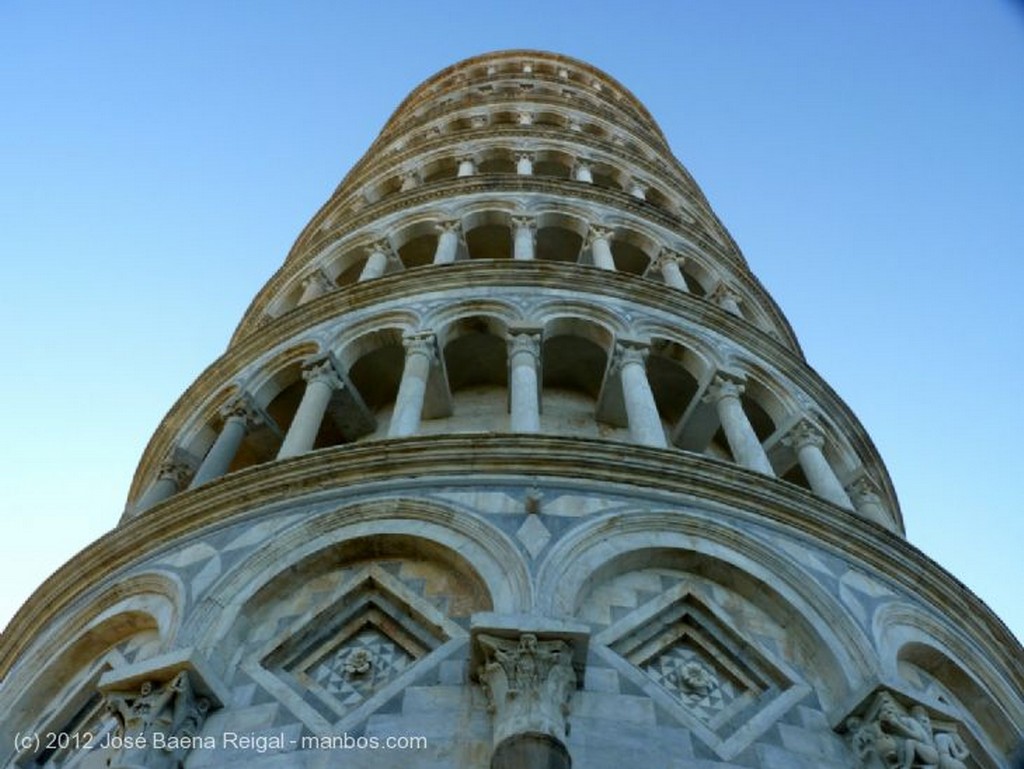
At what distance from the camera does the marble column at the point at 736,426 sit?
464 inches

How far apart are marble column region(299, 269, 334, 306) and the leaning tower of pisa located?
2872mm

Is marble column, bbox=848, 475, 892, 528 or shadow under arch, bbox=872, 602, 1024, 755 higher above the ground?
marble column, bbox=848, 475, 892, 528

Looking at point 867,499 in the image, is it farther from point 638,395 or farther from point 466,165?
point 466,165

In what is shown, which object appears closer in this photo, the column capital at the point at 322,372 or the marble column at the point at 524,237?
the column capital at the point at 322,372

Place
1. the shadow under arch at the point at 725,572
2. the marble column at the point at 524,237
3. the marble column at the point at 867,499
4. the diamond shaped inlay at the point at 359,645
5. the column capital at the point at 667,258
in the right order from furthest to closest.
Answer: the column capital at the point at 667,258, the marble column at the point at 524,237, the marble column at the point at 867,499, the shadow under arch at the point at 725,572, the diamond shaped inlay at the point at 359,645

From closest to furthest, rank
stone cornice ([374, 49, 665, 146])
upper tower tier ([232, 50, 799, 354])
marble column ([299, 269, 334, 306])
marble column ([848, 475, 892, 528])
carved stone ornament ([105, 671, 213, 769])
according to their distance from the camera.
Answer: carved stone ornament ([105, 671, 213, 769]), marble column ([848, 475, 892, 528]), marble column ([299, 269, 334, 306]), upper tower tier ([232, 50, 799, 354]), stone cornice ([374, 49, 665, 146])

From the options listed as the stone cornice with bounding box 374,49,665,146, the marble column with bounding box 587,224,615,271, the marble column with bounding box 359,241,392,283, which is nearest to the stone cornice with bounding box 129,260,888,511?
the marble column with bounding box 587,224,615,271

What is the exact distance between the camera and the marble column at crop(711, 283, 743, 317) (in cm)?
1770

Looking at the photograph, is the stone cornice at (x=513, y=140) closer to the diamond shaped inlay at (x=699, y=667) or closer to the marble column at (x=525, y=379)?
the marble column at (x=525, y=379)

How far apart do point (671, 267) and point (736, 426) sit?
5.60 m

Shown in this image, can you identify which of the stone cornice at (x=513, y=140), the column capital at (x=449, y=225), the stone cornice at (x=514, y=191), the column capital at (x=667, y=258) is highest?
the stone cornice at (x=513, y=140)

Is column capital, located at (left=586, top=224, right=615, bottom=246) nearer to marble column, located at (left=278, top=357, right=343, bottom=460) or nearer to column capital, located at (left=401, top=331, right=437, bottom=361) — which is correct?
column capital, located at (left=401, top=331, right=437, bottom=361)

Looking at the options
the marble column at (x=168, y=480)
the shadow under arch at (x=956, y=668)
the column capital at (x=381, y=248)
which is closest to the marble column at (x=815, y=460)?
the shadow under arch at (x=956, y=668)

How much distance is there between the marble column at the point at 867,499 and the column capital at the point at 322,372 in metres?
6.70
